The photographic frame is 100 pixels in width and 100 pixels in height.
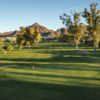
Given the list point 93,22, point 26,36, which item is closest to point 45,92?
point 93,22

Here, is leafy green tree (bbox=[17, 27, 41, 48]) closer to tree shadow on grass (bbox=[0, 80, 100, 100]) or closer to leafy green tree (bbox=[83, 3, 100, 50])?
leafy green tree (bbox=[83, 3, 100, 50])

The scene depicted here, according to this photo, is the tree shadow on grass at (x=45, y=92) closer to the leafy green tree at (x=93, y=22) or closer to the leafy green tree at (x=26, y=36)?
the leafy green tree at (x=93, y=22)

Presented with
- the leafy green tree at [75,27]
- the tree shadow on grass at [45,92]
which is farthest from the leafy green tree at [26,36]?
the tree shadow on grass at [45,92]

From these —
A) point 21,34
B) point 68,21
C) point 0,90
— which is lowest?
point 0,90

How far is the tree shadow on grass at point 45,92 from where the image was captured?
10.2m

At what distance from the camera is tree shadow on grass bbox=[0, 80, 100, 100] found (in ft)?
33.5

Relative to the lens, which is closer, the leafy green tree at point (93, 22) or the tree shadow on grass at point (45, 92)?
the tree shadow on grass at point (45, 92)

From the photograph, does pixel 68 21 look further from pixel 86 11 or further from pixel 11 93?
pixel 11 93

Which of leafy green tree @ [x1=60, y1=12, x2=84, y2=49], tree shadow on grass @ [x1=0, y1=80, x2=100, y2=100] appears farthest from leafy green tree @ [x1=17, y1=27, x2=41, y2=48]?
tree shadow on grass @ [x1=0, y1=80, x2=100, y2=100]

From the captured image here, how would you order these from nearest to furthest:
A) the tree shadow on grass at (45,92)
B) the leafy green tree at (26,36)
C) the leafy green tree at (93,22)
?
the tree shadow on grass at (45,92), the leafy green tree at (93,22), the leafy green tree at (26,36)

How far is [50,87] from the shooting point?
1240 centimetres

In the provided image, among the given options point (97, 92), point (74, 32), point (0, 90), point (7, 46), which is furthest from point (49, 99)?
point (74, 32)

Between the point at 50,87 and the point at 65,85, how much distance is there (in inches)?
59.2

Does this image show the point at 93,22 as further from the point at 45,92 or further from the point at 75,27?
the point at 45,92
